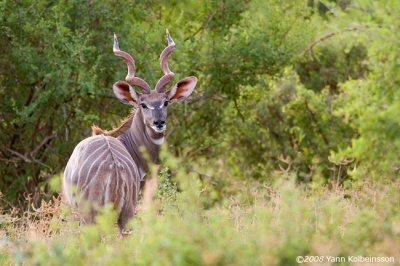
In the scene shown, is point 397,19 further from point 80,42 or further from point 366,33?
point 80,42

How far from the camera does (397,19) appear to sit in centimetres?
566

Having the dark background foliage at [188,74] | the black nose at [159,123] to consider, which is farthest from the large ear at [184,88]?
the dark background foliage at [188,74]

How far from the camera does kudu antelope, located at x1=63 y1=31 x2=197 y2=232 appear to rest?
5.99m

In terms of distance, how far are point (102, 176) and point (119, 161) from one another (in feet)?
0.85

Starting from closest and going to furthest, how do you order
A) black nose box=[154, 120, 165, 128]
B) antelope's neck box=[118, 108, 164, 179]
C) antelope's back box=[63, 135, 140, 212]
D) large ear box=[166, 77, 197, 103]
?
1. antelope's back box=[63, 135, 140, 212]
2. black nose box=[154, 120, 165, 128]
3. antelope's neck box=[118, 108, 164, 179]
4. large ear box=[166, 77, 197, 103]

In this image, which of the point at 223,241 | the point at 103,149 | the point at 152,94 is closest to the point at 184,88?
the point at 152,94

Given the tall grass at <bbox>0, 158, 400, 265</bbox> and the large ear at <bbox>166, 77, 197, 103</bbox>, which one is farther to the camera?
the large ear at <bbox>166, 77, 197, 103</bbox>

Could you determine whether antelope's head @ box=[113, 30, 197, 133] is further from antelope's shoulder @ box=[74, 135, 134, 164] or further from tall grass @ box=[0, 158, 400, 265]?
tall grass @ box=[0, 158, 400, 265]

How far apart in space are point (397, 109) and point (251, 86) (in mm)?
6150

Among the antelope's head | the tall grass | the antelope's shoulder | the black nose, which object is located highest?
the antelope's head

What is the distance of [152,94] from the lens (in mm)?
7777

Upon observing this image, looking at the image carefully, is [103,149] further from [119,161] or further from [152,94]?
[152,94]

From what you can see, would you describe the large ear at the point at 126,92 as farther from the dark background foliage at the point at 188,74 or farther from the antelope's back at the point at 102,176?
the dark background foliage at the point at 188,74

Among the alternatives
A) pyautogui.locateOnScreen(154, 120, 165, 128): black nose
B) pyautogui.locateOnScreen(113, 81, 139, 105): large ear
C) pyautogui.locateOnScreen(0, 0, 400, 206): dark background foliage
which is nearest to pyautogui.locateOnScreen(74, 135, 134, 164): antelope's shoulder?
pyautogui.locateOnScreen(154, 120, 165, 128): black nose
